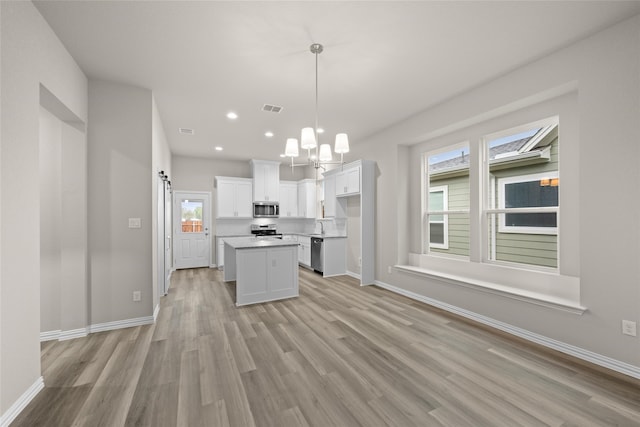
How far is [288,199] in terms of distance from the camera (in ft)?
26.0

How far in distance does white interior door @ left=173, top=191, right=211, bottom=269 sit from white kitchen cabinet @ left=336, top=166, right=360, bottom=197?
3.69 meters

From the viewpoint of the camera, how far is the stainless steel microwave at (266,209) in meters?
7.36

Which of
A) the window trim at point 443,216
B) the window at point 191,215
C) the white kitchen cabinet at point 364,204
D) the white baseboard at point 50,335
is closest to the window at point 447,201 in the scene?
the window trim at point 443,216

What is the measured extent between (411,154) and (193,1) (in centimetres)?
390

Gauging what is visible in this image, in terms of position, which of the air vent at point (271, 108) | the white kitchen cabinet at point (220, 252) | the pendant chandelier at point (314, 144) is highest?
the air vent at point (271, 108)

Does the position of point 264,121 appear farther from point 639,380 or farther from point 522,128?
point 639,380

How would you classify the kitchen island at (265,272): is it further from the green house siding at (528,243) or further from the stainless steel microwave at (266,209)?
the stainless steel microwave at (266,209)

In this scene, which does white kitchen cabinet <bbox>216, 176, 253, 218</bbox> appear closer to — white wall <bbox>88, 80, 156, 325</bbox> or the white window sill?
white wall <bbox>88, 80, 156, 325</bbox>

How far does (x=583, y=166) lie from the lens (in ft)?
8.15

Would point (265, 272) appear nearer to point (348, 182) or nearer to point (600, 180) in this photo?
point (348, 182)

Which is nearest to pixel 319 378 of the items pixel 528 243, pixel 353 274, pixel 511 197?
pixel 528 243

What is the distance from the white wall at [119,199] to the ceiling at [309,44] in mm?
329

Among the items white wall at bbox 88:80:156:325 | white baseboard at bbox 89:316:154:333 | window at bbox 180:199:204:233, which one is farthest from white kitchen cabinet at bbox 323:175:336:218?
white baseboard at bbox 89:316:154:333

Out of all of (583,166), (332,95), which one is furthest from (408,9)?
(583,166)
